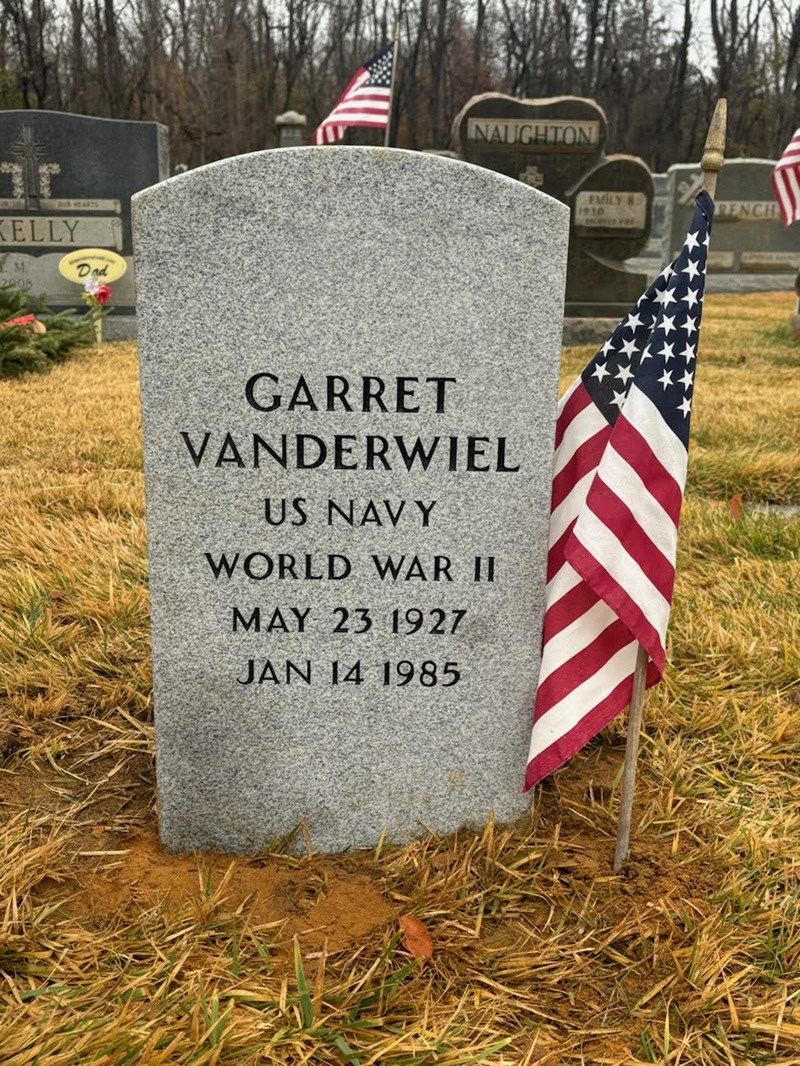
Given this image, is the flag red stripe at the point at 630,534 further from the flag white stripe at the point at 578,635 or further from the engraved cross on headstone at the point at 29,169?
the engraved cross on headstone at the point at 29,169

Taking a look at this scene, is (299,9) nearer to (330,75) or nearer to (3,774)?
(330,75)

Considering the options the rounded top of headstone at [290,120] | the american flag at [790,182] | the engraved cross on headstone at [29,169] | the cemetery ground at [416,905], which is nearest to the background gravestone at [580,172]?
the american flag at [790,182]

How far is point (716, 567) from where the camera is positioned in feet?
11.8

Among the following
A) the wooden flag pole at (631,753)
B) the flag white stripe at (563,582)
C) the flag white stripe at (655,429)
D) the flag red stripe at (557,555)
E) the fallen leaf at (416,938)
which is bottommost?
the fallen leaf at (416,938)

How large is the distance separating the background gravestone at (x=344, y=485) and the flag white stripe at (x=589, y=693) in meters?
0.07

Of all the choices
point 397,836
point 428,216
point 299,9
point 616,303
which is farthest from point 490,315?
point 299,9

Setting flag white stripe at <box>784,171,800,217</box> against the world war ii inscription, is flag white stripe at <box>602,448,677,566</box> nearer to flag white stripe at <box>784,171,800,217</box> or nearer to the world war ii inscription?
the world war ii inscription

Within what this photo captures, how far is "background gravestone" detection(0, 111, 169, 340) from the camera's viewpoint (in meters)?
9.56

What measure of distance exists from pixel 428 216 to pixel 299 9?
34.7 m

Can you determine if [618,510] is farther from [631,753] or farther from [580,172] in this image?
[580,172]

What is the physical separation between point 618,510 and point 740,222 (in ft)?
53.5

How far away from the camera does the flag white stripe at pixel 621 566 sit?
1.89 meters

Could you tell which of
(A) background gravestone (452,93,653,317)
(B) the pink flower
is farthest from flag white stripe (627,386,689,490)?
(A) background gravestone (452,93,653,317)

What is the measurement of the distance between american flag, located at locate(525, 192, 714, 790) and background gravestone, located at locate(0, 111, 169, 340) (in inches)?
340
